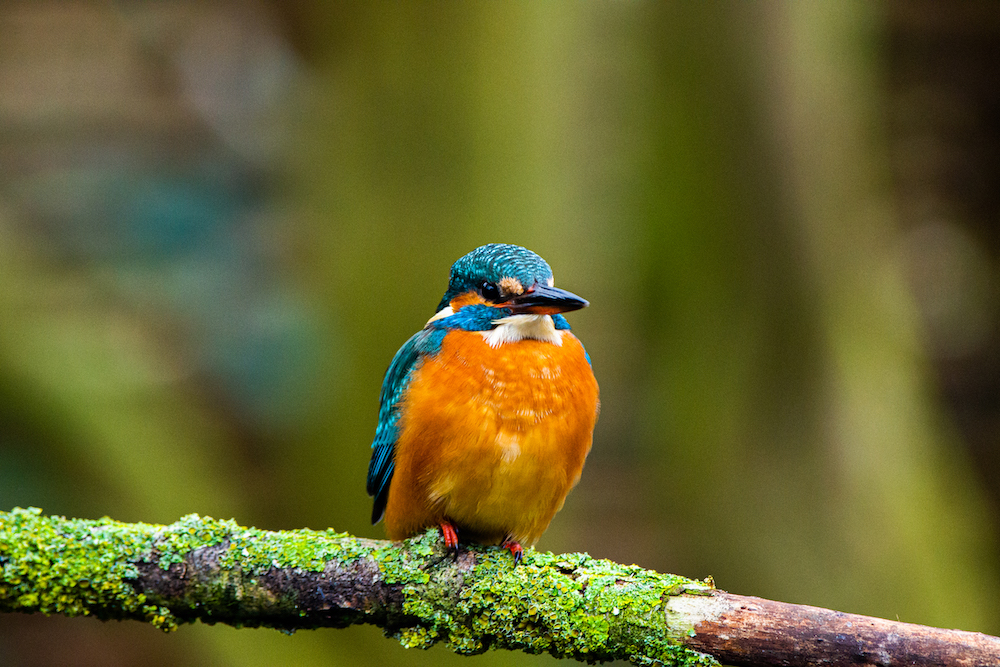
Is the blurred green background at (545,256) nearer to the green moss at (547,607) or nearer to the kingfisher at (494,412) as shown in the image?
the kingfisher at (494,412)

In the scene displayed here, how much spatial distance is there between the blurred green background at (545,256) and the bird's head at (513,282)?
0.70 meters

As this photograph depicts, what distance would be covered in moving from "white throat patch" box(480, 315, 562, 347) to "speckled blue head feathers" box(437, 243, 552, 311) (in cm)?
12

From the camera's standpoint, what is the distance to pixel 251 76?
4.96 m

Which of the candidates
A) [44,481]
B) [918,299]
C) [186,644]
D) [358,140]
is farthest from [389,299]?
[918,299]

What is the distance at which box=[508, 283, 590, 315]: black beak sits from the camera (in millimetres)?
2227

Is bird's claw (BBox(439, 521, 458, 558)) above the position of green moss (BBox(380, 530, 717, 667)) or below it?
above

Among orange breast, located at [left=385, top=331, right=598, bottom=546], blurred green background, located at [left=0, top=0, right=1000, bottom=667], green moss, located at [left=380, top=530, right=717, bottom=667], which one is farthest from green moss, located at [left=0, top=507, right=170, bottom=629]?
blurred green background, located at [left=0, top=0, right=1000, bottom=667]

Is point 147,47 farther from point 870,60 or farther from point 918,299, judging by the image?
point 918,299

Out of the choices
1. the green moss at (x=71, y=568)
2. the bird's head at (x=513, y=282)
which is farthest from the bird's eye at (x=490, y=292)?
the green moss at (x=71, y=568)

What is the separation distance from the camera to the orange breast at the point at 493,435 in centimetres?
231

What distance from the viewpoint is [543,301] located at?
89.5 inches

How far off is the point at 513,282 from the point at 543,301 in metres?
0.11

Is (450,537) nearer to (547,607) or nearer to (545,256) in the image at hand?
(547,607)

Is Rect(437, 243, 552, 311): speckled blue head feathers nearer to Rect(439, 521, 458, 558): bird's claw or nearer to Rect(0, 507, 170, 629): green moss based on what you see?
Rect(439, 521, 458, 558): bird's claw
